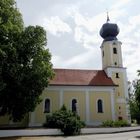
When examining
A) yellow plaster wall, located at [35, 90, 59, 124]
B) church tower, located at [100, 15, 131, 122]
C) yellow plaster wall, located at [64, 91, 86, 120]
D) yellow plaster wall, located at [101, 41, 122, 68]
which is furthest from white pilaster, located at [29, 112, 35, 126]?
yellow plaster wall, located at [101, 41, 122, 68]

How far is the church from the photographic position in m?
36.4

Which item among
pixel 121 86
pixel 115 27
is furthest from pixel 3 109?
pixel 115 27

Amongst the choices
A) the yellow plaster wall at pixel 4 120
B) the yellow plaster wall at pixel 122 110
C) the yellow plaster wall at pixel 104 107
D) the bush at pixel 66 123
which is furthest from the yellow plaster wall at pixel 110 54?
the yellow plaster wall at pixel 4 120

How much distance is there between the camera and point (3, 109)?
24750 mm

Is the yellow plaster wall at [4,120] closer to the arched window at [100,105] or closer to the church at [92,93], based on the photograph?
the church at [92,93]

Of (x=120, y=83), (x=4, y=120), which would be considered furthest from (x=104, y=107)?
(x=4, y=120)

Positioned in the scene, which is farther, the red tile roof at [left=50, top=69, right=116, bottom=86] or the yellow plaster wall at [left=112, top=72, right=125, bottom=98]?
the yellow plaster wall at [left=112, top=72, right=125, bottom=98]

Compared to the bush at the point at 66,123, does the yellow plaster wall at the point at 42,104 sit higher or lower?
higher

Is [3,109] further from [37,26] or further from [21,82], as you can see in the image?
[37,26]

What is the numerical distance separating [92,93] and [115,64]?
7588 mm

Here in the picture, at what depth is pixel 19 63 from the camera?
76.3ft

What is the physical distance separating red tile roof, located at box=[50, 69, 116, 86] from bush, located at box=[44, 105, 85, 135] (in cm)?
918

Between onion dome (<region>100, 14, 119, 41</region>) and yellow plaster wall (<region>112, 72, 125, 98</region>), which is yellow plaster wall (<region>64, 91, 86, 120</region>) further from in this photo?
onion dome (<region>100, 14, 119, 41</region>)

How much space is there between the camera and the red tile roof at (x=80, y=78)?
124 feet
